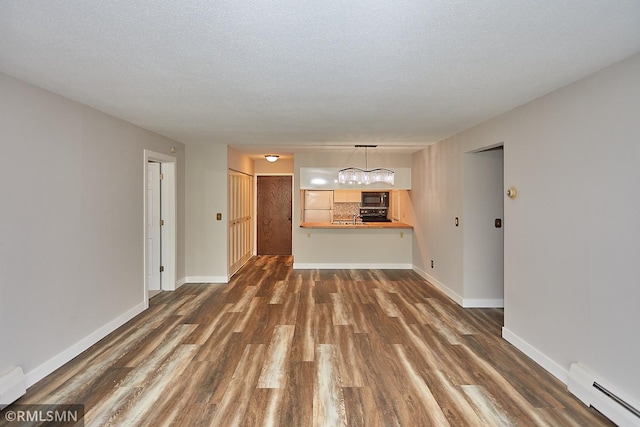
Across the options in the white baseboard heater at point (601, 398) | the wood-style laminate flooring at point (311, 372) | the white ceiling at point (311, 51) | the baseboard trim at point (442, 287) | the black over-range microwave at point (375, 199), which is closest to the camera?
the white ceiling at point (311, 51)

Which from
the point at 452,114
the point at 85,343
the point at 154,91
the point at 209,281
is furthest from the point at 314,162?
the point at 85,343

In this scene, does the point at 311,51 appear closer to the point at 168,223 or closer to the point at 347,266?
the point at 168,223

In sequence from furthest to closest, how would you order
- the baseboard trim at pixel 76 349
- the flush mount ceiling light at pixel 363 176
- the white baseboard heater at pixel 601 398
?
the flush mount ceiling light at pixel 363 176, the baseboard trim at pixel 76 349, the white baseboard heater at pixel 601 398

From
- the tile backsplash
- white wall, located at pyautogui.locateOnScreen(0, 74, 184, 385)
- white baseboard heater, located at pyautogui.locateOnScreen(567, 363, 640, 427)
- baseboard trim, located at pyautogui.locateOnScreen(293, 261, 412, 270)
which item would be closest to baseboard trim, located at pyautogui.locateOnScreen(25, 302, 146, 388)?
white wall, located at pyautogui.locateOnScreen(0, 74, 184, 385)

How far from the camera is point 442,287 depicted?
17.2ft

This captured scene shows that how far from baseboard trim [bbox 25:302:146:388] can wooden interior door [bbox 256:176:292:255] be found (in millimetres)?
4470

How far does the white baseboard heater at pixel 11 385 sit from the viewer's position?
7.54 ft

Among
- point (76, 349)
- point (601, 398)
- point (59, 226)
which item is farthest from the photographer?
point (76, 349)

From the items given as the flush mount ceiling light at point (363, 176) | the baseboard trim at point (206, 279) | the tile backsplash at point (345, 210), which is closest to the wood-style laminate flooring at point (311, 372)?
the baseboard trim at point (206, 279)

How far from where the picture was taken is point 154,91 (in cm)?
284

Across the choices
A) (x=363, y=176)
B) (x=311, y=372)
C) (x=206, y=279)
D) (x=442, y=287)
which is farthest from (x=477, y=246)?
(x=206, y=279)

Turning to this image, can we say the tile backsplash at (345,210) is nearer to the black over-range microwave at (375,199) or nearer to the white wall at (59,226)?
the black over-range microwave at (375,199)

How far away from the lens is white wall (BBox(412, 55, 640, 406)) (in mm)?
2184

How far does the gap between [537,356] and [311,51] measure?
320 cm
